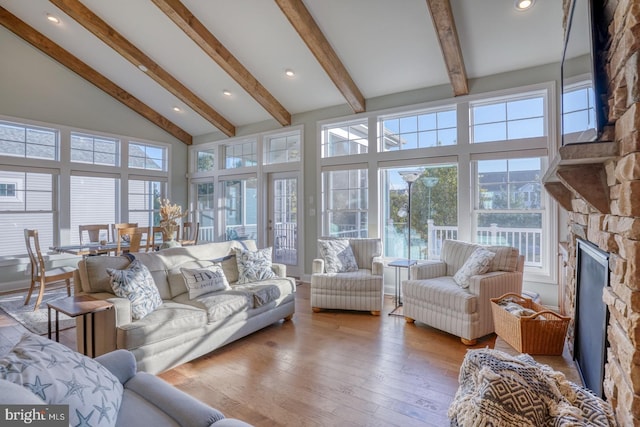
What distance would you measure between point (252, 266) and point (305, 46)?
2.87 m

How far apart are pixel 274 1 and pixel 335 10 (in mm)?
Result: 681

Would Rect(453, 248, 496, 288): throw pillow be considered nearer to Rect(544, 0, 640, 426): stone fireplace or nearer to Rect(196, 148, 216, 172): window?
Rect(544, 0, 640, 426): stone fireplace

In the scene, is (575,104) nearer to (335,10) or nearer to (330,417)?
(330,417)

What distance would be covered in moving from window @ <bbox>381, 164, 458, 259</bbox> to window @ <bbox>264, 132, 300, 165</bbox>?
176 cm

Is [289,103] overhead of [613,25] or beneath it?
overhead

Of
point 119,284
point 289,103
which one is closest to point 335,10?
point 289,103

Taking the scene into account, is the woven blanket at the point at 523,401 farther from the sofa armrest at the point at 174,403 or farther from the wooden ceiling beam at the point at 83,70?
the wooden ceiling beam at the point at 83,70

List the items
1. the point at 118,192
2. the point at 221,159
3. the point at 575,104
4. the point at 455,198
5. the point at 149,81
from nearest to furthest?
the point at 575,104 < the point at 455,198 < the point at 149,81 < the point at 118,192 < the point at 221,159

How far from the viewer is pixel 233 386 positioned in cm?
241

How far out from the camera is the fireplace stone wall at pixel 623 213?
3.65 ft

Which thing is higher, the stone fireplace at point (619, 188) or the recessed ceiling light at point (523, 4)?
the recessed ceiling light at point (523, 4)

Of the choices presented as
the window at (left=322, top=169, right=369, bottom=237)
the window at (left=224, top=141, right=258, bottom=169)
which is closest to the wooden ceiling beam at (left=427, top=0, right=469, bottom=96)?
the window at (left=322, top=169, right=369, bottom=237)

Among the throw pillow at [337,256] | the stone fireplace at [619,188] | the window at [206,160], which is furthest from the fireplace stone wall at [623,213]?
the window at [206,160]

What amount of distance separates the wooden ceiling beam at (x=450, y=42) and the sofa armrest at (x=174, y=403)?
363 centimetres
